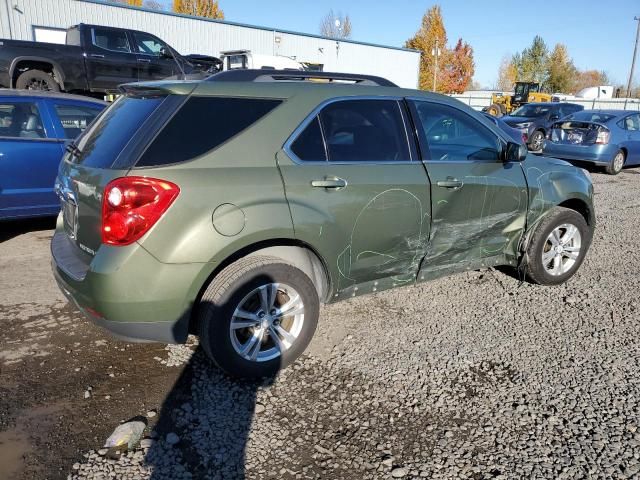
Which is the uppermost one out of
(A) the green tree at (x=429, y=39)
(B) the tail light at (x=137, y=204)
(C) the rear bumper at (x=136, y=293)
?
(A) the green tree at (x=429, y=39)

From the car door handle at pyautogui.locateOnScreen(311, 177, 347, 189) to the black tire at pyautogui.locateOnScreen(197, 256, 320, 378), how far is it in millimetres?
519

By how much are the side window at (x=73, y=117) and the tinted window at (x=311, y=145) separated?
3.64 metres

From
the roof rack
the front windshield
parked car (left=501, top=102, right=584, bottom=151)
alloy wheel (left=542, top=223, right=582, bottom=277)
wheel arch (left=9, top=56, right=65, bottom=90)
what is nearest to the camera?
the roof rack

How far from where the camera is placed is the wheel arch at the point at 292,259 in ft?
9.57

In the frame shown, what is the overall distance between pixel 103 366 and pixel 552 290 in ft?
12.7

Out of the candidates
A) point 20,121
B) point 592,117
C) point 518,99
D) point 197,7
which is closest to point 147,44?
point 20,121

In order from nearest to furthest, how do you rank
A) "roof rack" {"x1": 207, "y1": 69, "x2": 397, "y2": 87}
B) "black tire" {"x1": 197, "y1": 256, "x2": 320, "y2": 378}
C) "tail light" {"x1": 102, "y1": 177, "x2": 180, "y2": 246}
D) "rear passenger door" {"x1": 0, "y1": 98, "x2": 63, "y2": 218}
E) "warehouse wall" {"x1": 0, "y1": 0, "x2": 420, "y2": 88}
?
"tail light" {"x1": 102, "y1": 177, "x2": 180, "y2": 246} < "black tire" {"x1": 197, "y1": 256, "x2": 320, "y2": 378} < "roof rack" {"x1": 207, "y1": 69, "x2": 397, "y2": 87} < "rear passenger door" {"x1": 0, "y1": 98, "x2": 63, "y2": 218} < "warehouse wall" {"x1": 0, "y1": 0, "x2": 420, "y2": 88}

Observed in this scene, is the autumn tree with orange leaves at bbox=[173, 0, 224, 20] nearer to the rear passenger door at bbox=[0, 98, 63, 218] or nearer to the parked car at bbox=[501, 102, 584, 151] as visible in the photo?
the parked car at bbox=[501, 102, 584, 151]

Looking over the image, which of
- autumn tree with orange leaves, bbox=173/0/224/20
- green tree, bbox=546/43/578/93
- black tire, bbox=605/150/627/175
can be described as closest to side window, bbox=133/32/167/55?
black tire, bbox=605/150/627/175

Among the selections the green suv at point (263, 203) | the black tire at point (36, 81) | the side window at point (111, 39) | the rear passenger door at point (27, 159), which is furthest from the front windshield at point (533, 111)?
the rear passenger door at point (27, 159)

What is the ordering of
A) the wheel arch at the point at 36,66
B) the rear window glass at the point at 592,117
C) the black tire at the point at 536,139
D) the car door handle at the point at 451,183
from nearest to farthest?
the car door handle at the point at 451,183, the wheel arch at the point at 36,66, the rear window glass at the point at 592,117, the black tire at the point at 536,139

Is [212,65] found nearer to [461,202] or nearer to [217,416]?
[461,202]

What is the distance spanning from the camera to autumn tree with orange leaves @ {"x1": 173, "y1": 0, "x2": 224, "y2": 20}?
48.1 metres

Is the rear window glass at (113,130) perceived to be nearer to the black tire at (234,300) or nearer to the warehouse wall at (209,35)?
the black tire at (234,300)
